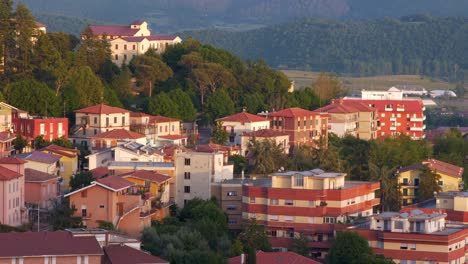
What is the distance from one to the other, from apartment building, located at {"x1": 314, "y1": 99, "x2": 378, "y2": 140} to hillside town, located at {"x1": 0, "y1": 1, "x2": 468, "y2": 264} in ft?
0.29

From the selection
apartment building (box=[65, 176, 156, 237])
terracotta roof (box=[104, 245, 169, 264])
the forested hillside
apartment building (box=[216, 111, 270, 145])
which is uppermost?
the forested hillside

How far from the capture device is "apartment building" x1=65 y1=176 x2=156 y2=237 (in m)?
41.0

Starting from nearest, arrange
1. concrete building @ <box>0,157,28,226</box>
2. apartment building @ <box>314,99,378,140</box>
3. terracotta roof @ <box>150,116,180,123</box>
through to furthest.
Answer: concrete building @ <box>0,157,28,226</box> → terracotta roof @ <box>150,116,180,123</box> → apartment building @ <box>314,99,378,140</box>

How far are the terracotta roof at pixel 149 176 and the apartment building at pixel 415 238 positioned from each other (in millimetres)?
5857

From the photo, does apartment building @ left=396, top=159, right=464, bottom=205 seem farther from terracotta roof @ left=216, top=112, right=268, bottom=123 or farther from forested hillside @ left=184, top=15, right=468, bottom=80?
forested hillside @ left=184, top=15, right=468, bottom=80

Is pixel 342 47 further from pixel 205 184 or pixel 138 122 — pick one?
pixel 205 184

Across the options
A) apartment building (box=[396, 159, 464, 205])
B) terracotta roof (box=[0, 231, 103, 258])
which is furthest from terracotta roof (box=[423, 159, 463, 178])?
terracotta roof (box=[0, 231, 103, 258])

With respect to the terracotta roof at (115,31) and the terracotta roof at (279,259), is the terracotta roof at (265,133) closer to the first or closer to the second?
the terracotta roof at (115,31)

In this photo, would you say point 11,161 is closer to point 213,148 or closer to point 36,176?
point 36,176

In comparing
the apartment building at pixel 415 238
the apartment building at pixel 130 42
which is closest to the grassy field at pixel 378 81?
the apartment building at pixel 130 42

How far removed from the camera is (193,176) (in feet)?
152

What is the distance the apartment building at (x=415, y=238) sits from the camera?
132ft

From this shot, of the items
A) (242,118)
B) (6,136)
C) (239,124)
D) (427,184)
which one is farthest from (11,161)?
(242,118)

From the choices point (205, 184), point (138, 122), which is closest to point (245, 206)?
point (205, 184)
